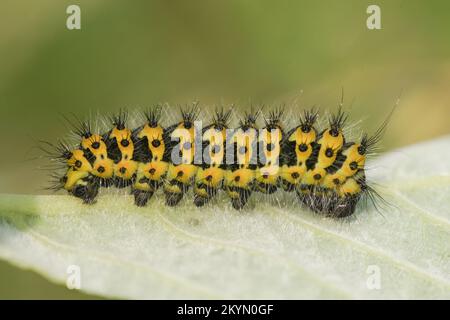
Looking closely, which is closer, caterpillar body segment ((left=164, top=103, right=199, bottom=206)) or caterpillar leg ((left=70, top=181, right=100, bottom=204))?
caterpillar leg ((left=70, top=181, right=100, bottom=204))

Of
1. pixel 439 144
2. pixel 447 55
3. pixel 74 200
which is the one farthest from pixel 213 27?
pixel 74 200

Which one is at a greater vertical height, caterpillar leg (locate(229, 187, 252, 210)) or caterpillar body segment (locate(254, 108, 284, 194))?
caterpillar body segment (locate(254, 108, 284, 194))

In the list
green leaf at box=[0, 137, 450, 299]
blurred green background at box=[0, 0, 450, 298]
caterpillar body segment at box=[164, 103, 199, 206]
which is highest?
blurred green background at box=[0, 0, 450, 298]

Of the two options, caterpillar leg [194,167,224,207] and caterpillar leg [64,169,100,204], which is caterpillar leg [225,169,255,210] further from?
caterpillar leg [64,169,100,204]

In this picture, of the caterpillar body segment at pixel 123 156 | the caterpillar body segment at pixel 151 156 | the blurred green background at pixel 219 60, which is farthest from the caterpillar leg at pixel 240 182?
the blurred green background at pixel 219 60

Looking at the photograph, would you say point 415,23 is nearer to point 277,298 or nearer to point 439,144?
point 439,144

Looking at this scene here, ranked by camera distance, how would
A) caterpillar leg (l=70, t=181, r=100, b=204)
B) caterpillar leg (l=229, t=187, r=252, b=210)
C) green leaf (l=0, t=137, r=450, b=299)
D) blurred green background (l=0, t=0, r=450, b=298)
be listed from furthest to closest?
blurred green background (l=0, t=0, r=450, b=298) < caterpillar leg (l=229, t=187, r=252, b=210) < caterpillar leg (l=70, t=181, r=100, b=204) < green leaf (l=0, t=137, r=450, b=299)

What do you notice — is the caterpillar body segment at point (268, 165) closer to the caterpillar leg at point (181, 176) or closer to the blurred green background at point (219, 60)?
the caterpillar leg at point (181, 176)

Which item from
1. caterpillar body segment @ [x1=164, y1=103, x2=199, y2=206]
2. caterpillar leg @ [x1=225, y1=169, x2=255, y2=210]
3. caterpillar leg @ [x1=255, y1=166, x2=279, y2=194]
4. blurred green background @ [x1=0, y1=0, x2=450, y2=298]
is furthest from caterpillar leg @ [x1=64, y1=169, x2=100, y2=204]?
blurred green background @ [x1=0, y1=0, x2=450, y2=298]
